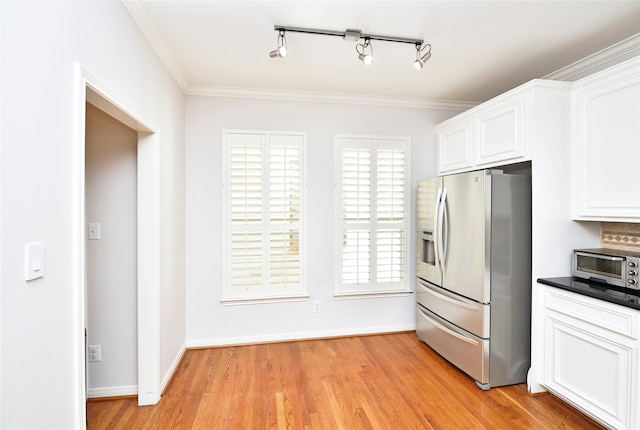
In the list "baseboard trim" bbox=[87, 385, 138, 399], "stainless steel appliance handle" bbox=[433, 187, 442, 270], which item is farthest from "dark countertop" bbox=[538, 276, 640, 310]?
"baseboard trim" bbox=[87, 385, 138, 399]

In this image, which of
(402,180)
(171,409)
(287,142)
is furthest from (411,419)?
(287,142)

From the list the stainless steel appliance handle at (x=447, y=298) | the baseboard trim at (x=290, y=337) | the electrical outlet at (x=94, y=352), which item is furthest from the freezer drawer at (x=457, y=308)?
the electrical outlet at (x=94, y=352)

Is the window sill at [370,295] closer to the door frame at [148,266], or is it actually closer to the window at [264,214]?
the window at [264,214]

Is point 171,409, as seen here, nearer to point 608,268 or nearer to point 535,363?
point 535,363

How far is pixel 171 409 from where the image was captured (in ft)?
7.02

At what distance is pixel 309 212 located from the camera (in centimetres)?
327

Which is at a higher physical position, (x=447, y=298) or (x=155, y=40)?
(x=155, y=40)

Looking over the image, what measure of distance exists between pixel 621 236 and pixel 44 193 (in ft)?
11.6

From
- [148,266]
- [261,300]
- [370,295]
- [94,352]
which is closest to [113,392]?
[94,352]

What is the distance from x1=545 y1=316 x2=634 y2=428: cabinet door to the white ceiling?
2.02m

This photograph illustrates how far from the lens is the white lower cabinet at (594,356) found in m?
1.74

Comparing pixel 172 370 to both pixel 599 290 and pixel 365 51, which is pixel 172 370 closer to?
pixel 365 51

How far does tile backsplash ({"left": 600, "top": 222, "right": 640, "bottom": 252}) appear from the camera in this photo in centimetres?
226

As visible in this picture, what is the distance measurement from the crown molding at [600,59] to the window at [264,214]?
2445 mm
